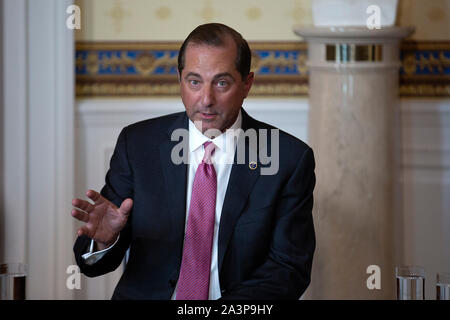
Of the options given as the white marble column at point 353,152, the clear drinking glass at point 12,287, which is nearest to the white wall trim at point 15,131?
the white marble column at point 353,152

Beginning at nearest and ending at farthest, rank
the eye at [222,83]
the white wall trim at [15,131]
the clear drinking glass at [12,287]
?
the clear drinking glass at [12,287] → the eye at [222,83] → the white wall trim at [15,131]

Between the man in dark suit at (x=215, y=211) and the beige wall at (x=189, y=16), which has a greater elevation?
the beige wall at (x=189, y=16)

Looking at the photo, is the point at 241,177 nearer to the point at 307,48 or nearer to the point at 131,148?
the point at 131,148

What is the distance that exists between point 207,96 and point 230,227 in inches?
13.7

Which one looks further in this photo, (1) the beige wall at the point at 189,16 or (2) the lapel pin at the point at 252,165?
(1) the beige wall at the point at 189,16

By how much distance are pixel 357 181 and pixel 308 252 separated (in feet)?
3.23

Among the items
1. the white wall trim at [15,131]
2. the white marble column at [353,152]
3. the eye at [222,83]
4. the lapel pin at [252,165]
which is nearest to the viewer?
the eye at [222,83]

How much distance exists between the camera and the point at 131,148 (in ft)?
6.65

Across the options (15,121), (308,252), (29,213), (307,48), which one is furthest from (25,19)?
(308,252)

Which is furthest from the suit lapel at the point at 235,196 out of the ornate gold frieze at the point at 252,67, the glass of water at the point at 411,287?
the ornate gold frieze at the point at 252,67

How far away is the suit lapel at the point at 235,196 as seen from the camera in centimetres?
194

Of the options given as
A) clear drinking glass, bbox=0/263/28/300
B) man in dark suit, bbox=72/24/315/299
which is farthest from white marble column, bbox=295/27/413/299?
clear drinking glass, bbox=0/263/28/300

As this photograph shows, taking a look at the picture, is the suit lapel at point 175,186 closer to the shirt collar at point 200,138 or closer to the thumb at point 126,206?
the shirt collar at point 200,138

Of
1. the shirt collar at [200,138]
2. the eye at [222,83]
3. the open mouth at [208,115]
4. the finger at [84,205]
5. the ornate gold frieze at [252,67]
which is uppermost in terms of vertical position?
the ornate gold frieze at [252,67]
